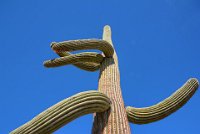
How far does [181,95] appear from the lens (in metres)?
3.38

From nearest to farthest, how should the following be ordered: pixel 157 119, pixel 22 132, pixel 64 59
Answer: pixel 22 132 → pixel 157 119 → pixel 64 59

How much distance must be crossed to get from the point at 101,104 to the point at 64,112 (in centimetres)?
43

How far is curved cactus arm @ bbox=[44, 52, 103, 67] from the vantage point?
3.55m

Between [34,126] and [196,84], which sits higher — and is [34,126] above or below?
below

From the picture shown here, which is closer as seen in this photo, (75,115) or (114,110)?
(75,115)

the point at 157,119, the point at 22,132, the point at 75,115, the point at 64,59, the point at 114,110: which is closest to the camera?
the point at 22,132

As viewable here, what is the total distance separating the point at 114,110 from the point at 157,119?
81cm

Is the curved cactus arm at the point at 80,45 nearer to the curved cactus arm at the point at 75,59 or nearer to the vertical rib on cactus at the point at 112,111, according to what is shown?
the curved cactus arm at the point at 75,59

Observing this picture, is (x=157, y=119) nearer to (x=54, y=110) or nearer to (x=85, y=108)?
(x=85, y=108)

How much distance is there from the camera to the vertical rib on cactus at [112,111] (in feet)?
8.38

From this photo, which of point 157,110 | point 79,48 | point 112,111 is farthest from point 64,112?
point 157,110

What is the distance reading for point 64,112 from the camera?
2.37 m

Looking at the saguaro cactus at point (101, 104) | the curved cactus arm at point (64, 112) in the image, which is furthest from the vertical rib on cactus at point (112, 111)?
the curved cactus arm at point (64, 112)

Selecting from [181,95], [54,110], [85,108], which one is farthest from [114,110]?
[181,95]
